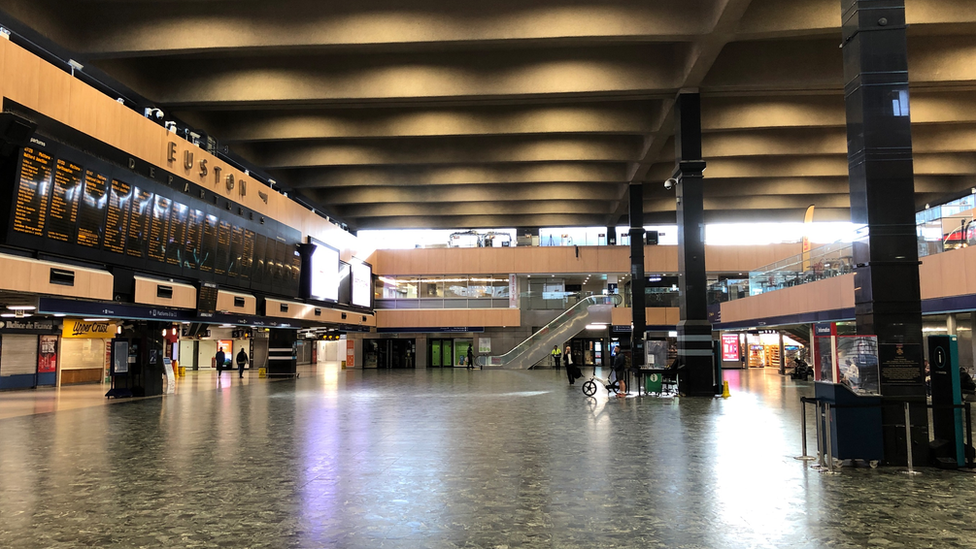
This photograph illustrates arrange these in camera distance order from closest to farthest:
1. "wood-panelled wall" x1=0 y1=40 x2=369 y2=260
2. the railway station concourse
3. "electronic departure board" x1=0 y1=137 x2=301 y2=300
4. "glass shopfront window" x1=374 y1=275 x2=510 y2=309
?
the railway station concourse → "wood-panelled wall" x1=0 y1=40 x2=369 y2=260 → "electronic departure board" x1=0 y1=137 x2=301 y2=300 → "glass shopfront window" x1=374 y1=275 x2=510 y2=309

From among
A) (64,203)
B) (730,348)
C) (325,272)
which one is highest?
(325,272)

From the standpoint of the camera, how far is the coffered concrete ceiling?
15.3 m

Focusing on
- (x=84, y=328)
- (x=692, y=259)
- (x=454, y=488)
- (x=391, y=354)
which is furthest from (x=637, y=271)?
(x=454, y=488)

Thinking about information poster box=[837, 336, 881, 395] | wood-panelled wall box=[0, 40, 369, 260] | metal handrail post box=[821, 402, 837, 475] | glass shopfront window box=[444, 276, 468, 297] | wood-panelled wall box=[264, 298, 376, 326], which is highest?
wood-panelled wall box=[0, 40, 369, 260]

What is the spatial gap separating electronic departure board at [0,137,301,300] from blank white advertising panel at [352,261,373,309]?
10809 mm

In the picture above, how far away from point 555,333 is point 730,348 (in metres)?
11.9

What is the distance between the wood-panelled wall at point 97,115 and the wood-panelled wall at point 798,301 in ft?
60.0

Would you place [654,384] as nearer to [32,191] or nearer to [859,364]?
[859,364]

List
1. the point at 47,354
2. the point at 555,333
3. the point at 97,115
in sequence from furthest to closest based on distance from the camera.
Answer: the point at 555,333, the point at 47,354, the point at 97,115

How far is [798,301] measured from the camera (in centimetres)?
2331

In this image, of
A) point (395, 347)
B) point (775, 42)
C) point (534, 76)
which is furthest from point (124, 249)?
point (395, 347)

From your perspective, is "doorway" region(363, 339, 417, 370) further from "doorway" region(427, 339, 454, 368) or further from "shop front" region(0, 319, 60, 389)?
"shop front" region(0, 319, 60, 389)

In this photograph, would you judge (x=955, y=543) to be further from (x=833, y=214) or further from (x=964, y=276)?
(x=833, y=214)

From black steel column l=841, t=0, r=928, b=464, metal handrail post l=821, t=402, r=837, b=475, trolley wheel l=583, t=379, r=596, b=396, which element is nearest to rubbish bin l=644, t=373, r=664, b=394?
trolley wheel l=583, t=379, r=596, b=396
